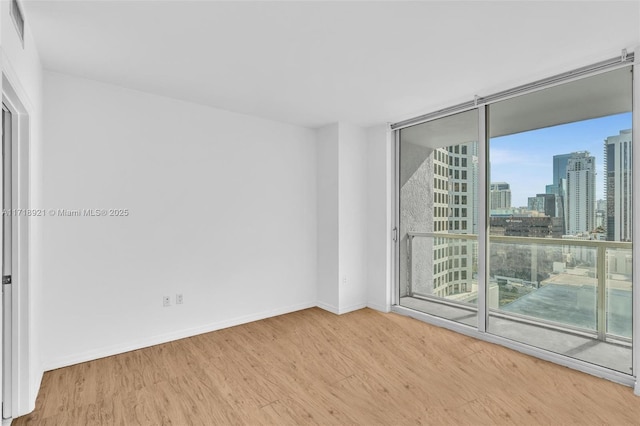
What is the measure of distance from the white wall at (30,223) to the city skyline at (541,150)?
3.79 meters

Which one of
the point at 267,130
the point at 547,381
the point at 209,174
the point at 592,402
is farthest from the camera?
the point at 267,130

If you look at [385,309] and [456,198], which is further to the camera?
[385,309]

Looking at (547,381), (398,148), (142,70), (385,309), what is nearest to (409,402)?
(547,381)

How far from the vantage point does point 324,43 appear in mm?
2361

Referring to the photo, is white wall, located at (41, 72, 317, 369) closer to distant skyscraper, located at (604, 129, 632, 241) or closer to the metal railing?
the metal railing

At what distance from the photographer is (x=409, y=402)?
240 cm

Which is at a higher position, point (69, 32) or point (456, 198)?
point (69, 32)

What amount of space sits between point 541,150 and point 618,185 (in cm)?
66

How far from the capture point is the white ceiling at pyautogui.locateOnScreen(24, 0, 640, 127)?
1.99m

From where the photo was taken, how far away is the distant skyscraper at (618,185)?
2648 mm

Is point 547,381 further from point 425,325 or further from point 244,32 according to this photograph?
point 244,32

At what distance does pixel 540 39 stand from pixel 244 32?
200 centimetres

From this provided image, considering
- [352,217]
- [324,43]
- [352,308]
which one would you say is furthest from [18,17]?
[352,308]

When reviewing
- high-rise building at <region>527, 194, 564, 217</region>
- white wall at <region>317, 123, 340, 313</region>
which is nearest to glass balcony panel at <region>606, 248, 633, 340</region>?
high-rise building at <region>527, 194, 564, 217</region>
